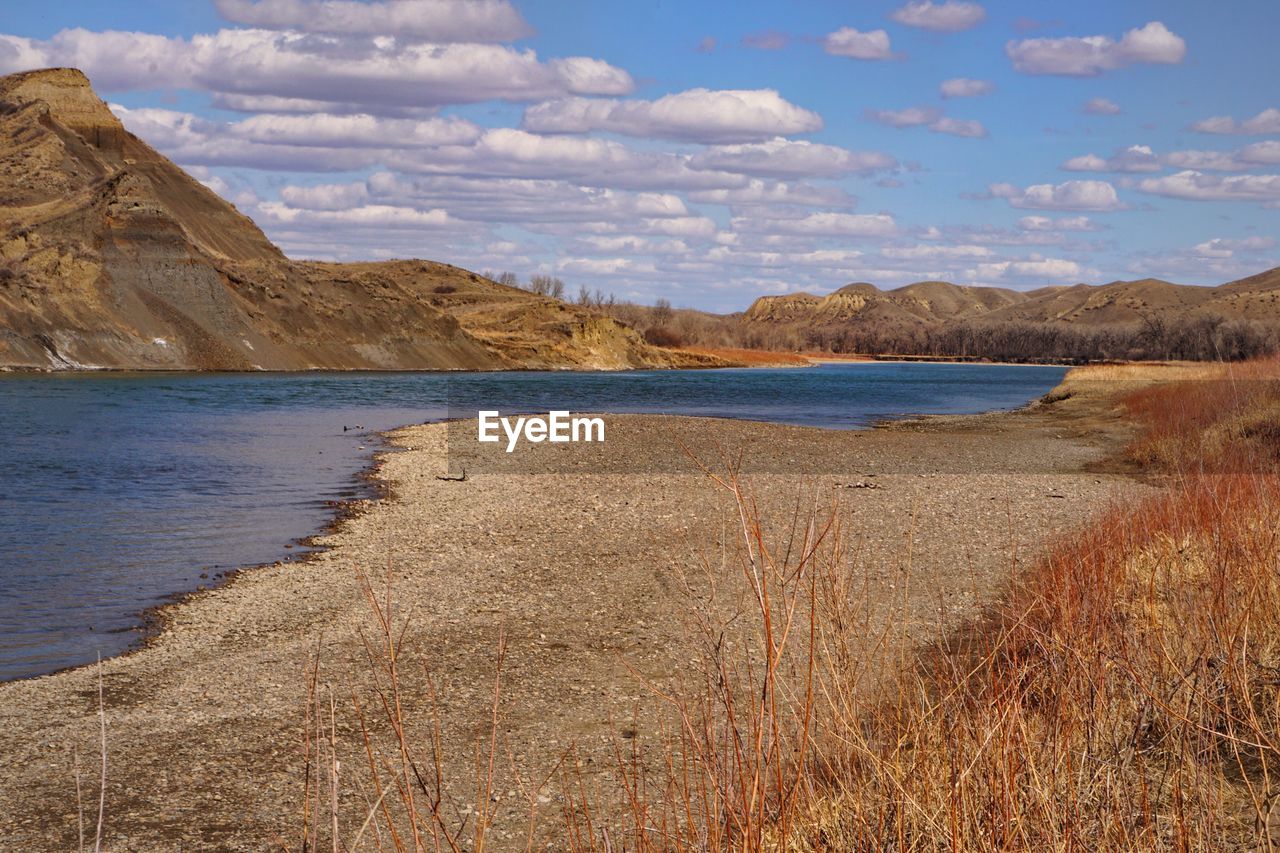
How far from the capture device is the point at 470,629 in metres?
11.2

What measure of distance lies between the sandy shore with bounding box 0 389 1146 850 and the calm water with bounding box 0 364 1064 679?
1039 mm

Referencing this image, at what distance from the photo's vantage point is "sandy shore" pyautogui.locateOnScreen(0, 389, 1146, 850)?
717 centimetres

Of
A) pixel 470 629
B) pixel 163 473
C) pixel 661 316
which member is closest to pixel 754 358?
pixel 661 316

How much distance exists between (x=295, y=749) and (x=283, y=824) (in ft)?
4.26

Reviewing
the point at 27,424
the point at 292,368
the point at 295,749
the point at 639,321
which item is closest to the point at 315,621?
the point at 295,749

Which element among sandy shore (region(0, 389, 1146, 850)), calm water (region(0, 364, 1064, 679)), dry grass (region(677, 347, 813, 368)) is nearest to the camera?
sandy shore (region(0, 389, 1146, 850))

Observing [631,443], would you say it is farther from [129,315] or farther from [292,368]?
[292,368]

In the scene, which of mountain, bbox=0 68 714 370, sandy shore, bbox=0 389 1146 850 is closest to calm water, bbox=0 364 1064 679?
sandy shore, bbox=0 389 1146 850

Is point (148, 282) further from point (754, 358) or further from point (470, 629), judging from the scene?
point (754, 358)

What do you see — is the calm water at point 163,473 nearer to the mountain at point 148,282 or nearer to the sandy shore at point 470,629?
the sandy shore at point 470,629

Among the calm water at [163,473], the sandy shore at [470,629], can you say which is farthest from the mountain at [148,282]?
the sandy shore at [470,629]

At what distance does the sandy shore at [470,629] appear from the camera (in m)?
7.17

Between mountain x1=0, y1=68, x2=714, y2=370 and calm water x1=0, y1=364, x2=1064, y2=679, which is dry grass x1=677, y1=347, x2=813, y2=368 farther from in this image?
calm water x1=0, y1=364, x2=1064, y2=679

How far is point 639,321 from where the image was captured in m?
176
